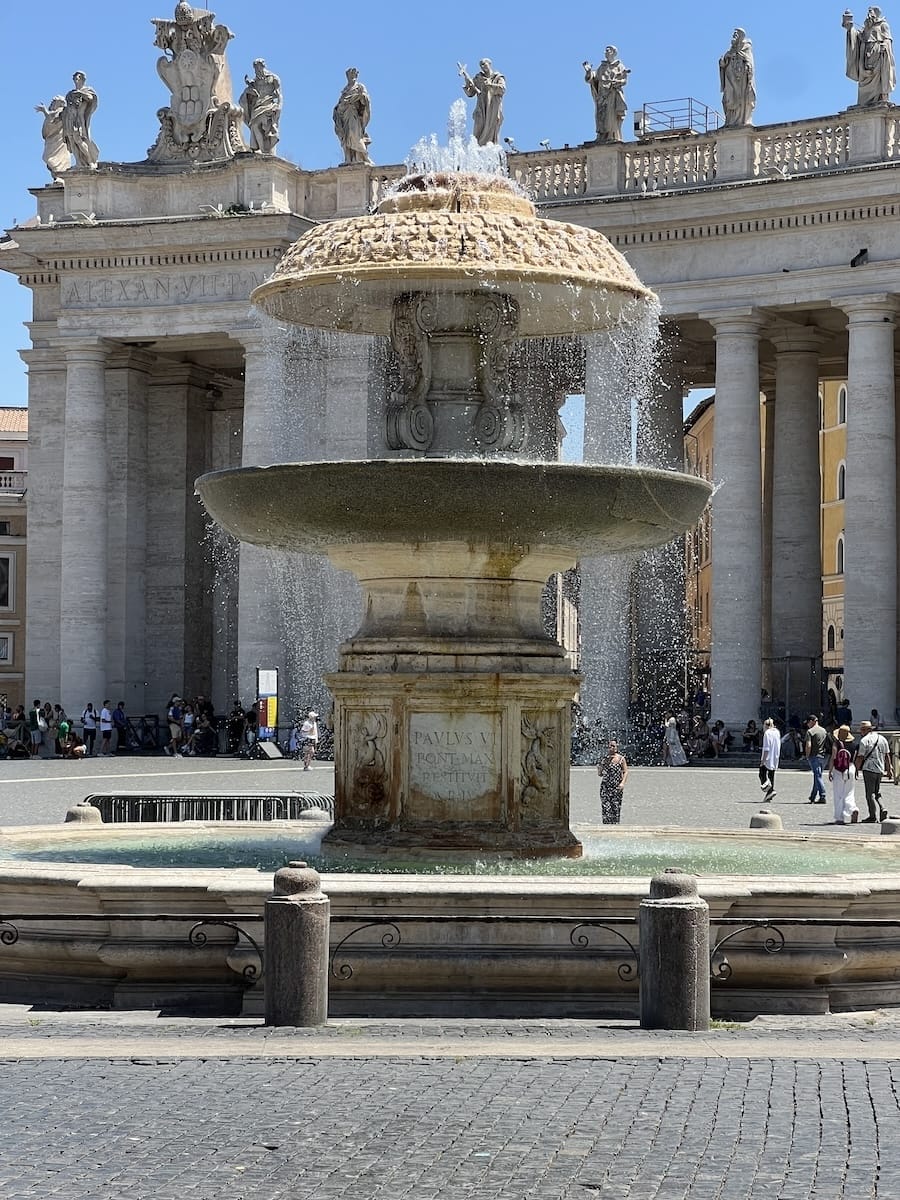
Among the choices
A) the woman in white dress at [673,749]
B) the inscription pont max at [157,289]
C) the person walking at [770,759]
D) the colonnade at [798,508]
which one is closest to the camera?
the person walking at [770,759]

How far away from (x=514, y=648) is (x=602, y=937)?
3.76m

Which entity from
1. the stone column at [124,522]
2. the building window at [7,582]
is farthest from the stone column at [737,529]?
the building window at [7,582]

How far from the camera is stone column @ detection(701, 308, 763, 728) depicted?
4553 centimetres

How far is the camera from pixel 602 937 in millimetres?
11781

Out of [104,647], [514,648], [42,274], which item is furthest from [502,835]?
[42,274]

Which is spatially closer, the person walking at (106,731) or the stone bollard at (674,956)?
the stone bollard at (674,956)

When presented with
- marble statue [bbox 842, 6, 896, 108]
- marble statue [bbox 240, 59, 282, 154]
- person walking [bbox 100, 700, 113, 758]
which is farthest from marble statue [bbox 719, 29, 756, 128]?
person walking [bbox 100, 700, 113, 758]

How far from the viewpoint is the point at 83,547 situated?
51.0 m

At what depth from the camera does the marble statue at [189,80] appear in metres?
52.8

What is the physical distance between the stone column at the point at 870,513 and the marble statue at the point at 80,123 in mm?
19066

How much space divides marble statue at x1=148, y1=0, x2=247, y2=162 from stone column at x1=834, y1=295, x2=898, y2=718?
56.1 feet

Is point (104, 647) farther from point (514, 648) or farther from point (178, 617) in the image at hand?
point (514, 648)

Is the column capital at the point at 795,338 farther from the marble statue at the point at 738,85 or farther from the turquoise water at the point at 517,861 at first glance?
the turquoise water at the point at 517,861

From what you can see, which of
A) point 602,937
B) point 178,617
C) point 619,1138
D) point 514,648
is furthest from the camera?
point 178,617
